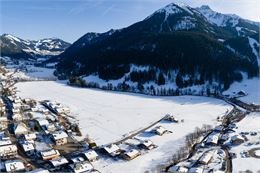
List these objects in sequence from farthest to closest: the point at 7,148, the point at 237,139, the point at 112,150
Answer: the point at 237,139 < the point at 112,150 < the point at 7,148

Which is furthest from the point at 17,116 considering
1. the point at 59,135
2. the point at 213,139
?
the point at 213,139

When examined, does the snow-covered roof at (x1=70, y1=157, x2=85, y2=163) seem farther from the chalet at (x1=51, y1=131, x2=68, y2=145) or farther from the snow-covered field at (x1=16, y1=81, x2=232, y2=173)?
the chalet at (x1=51, y1=131, x2=68, y2=145)

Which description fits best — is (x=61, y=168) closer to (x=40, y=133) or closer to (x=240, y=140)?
(x=40, y=133)

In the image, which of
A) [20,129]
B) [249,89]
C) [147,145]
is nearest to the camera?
[147,145]

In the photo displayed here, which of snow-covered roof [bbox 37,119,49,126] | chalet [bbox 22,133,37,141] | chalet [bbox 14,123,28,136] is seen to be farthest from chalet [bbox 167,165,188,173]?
chalet [bbox 14,123,28,136]

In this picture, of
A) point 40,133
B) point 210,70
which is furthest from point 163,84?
point 40,133

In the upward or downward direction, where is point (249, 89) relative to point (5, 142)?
upward

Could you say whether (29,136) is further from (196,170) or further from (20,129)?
(196,170)
